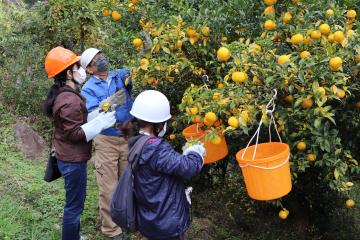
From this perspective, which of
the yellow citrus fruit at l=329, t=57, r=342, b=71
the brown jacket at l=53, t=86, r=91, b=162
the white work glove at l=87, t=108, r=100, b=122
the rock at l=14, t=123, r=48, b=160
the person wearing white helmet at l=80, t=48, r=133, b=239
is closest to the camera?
the yellow citrus fruit at l=329, t=57, r=342, b=71

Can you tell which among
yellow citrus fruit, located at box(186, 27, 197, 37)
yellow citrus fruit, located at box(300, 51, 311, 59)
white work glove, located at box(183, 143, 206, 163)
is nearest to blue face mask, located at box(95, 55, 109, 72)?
yellow citrus fruit, located at box(186, 27, 197, 37)

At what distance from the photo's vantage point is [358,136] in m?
2.93

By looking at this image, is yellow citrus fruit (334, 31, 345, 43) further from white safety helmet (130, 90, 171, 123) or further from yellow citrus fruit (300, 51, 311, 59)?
white safety helmet (130, 90, 171, 123)

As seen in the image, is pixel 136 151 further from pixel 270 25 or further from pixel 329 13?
pixel 329 13

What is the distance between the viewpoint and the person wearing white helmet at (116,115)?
3398 millimetres

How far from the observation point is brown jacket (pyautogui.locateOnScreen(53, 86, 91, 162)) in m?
2.91

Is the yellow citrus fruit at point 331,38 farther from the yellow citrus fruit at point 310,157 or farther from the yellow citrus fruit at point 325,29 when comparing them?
the yellow citrus fruit at point 310,157

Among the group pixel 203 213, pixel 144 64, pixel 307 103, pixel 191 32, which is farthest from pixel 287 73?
pixel 203 213

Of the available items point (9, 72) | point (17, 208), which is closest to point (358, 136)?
point (17, 208)

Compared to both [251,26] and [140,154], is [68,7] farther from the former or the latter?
[140,154]

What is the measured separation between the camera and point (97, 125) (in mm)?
2963

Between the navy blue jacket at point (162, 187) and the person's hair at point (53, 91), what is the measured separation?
36.7 inches

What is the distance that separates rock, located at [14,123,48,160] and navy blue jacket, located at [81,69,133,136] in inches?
89.4

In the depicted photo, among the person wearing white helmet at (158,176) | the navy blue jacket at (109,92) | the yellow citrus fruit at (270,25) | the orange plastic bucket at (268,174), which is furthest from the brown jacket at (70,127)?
the yellow citrus fruit at (270,25)
